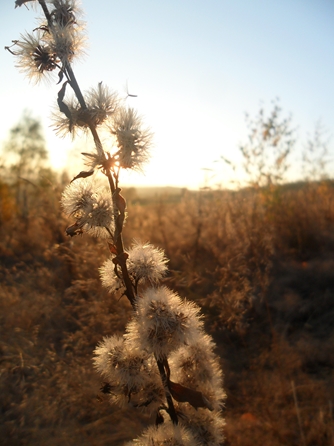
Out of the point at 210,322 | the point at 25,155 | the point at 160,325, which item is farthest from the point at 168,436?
the point at 25,155

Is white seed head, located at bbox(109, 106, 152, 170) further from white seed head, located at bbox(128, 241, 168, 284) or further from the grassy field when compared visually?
the grassy field

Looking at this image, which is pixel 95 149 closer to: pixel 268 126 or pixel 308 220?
pixel 308 220

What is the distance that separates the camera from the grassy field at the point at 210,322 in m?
2.64

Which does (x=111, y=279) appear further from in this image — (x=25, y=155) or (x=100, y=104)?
(x=25, y=155)

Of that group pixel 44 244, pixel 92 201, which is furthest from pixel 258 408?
pixel 44 244

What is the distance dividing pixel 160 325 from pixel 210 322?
2990 mm

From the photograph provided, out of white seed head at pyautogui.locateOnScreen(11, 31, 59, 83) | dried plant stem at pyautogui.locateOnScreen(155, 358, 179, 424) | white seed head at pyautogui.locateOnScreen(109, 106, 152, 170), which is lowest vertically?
dried plant stem at pyautogui.locateOnScreen(155, 358, 179, 424)

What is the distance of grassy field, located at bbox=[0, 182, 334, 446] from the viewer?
2637 mm

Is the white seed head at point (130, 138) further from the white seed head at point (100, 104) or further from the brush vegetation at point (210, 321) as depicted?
the brush vegetation at point (210, 321)

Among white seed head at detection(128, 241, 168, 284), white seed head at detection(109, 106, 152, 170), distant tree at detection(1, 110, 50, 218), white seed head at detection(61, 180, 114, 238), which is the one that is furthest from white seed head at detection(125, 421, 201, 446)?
distant tree at detection(1, 110, 50, 218)

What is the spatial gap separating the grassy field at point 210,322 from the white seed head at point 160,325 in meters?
0.42

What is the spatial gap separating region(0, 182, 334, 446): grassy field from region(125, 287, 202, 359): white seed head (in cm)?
42

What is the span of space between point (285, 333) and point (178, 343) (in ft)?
9.58

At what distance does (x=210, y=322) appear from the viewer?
4.08m
